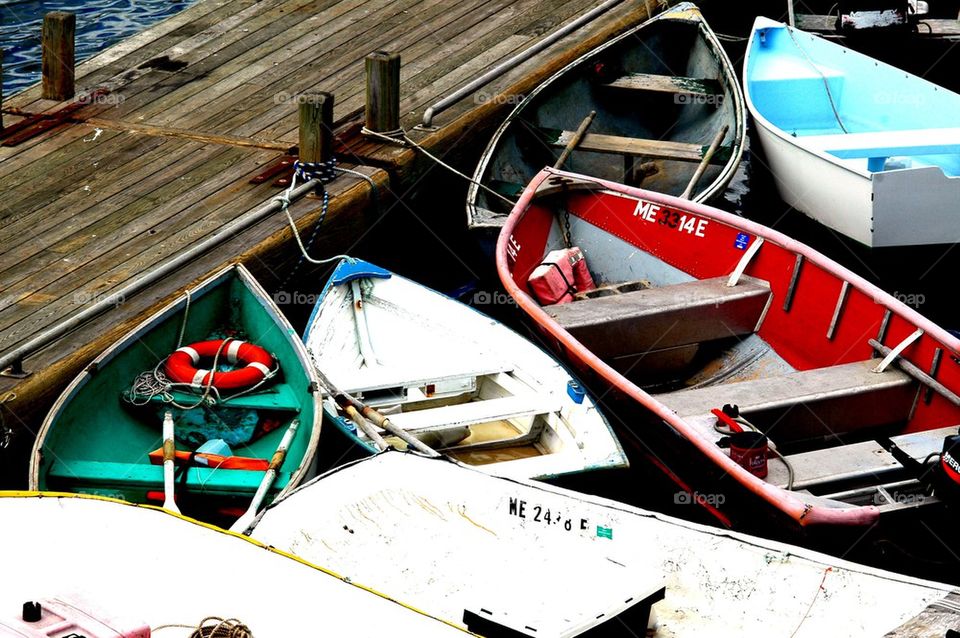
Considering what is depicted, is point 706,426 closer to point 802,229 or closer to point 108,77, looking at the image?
point 802,229

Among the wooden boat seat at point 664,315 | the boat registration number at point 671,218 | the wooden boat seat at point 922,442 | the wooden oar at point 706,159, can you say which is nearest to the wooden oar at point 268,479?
the wooden boat seat at point 664,315

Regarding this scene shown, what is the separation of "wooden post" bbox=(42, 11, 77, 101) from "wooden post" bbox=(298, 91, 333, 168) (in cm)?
224

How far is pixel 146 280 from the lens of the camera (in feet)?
24.1

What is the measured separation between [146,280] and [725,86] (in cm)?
554

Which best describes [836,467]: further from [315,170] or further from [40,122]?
[40,122]

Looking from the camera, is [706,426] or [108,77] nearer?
[706,426]

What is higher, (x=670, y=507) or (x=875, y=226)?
(x=875, y=226)

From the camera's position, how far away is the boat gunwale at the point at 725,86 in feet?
29.7

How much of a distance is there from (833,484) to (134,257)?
4.61 m

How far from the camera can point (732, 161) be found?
30.9 ft

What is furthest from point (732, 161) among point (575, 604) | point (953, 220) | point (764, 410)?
point (575, 604)

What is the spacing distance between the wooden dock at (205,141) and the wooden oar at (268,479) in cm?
128

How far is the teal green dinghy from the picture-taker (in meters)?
6.25

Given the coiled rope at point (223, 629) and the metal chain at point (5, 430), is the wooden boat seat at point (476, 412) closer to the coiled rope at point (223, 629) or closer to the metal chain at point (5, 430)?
the metal chain at point (5, 430)
